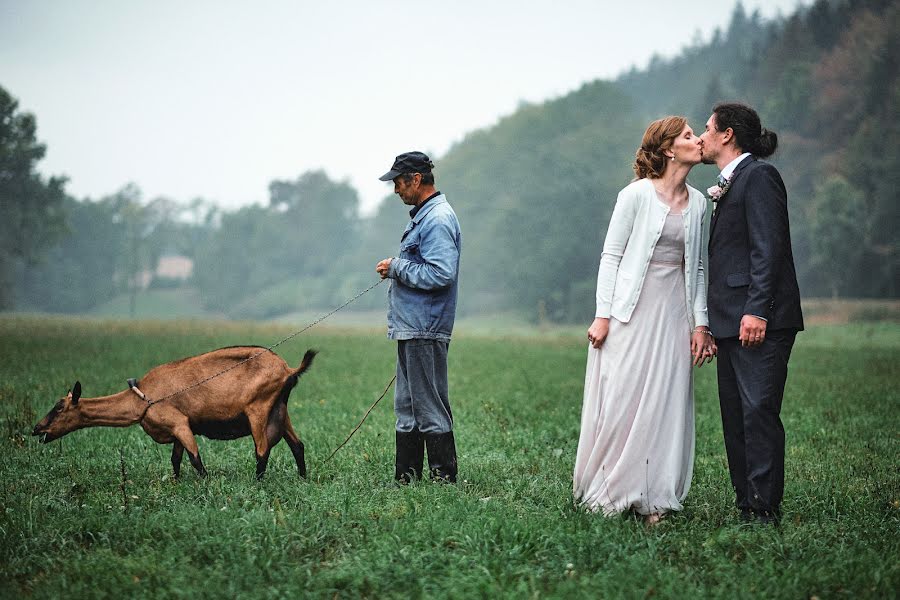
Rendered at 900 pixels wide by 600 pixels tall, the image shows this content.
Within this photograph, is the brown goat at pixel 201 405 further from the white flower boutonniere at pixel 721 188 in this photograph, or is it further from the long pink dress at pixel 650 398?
the white flower boutonniere at pixel 721 188

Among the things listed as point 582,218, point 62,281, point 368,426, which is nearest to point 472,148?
point 582,218

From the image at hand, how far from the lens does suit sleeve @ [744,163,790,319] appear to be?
5656mm

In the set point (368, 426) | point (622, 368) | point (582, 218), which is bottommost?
point (368, 426)

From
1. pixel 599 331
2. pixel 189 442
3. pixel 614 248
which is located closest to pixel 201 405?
pixel 189 442

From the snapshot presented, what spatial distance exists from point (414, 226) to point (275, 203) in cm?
11590

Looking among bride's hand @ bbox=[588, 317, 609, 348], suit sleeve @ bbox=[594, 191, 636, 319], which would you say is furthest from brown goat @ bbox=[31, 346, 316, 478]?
suit sleeve @ bbox=[594, 191, 636, 319]

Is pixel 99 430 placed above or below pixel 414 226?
below

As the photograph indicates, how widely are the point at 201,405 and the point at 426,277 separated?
7.14 ft

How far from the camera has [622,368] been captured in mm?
5887

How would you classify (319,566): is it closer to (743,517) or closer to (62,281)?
(743,517)

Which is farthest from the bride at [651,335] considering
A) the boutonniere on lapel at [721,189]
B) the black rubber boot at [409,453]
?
the black rubber boot at [409,453]

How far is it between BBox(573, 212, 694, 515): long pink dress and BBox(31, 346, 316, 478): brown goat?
2697 millimetres

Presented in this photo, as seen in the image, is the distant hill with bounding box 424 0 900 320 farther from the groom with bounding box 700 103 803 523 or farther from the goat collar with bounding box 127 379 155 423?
the goat collar with bounding box 127 379 155 423

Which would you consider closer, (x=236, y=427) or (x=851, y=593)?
(x=851, y=593)
